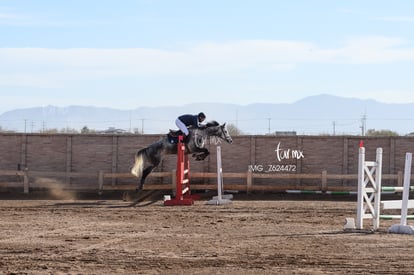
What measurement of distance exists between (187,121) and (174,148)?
37.6 inches

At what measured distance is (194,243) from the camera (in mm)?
13172

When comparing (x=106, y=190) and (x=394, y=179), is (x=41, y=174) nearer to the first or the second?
(x=106, y=190)

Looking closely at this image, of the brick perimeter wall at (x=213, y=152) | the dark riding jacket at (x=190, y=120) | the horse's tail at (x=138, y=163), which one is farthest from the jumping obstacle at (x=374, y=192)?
the brick perimeter wall at (x=213, y=152)

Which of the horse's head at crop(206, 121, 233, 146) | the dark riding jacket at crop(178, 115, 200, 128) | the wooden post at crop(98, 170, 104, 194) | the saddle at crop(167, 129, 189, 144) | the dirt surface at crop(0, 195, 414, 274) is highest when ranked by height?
the dark riding jacket at crop(178, 115, 200, 128)

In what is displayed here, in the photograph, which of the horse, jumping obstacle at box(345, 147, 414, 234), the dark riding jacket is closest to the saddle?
the horse

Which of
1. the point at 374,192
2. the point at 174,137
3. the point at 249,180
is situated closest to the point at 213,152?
the point at 249,180

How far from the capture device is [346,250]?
12.4m

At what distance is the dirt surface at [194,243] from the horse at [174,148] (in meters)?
4.31

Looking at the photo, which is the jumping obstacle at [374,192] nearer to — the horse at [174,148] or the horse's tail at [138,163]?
the horse at [174,148]

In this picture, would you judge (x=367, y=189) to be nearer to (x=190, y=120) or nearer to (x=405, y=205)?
(x=405, y=205)

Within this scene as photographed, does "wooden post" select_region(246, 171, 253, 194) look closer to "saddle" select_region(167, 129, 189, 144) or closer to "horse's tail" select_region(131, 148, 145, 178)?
"saddle" select_region(167, 129, 189, 144)

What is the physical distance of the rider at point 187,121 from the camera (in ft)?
81.2

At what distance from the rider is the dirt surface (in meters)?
4.37

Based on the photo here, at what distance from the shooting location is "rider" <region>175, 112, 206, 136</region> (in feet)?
81.2
